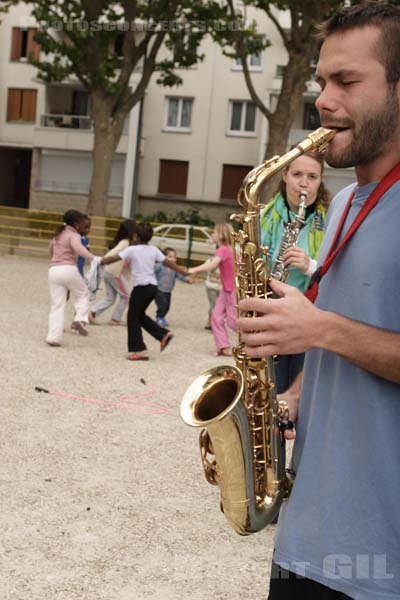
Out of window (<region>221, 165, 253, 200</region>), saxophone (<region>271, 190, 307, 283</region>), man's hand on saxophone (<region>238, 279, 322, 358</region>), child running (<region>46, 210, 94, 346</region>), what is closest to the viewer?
man's hand on saxophone (<region>238, 279, 322, 358</region>)

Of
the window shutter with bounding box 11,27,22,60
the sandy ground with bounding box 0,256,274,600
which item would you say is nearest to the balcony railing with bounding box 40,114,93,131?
the window shutter with bounding box 11,27,22,60

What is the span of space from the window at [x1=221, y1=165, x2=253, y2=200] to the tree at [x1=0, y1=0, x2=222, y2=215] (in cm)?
1540

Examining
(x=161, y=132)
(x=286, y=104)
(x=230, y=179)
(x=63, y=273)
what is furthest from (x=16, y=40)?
(x=63, y=273)

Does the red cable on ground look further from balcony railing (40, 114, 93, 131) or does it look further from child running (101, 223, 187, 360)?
balcony railing (40, 114, 93, 131)

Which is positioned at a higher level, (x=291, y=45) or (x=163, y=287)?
(x=291, y=45)

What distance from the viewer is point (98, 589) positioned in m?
3.92

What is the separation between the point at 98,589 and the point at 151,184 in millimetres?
39379

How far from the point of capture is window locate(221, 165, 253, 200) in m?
41.1

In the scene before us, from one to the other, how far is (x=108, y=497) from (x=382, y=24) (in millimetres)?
3677

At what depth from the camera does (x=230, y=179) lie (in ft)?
135

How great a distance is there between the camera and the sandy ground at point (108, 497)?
4.05 m

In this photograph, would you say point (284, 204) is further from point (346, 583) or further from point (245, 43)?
point (245, 43)

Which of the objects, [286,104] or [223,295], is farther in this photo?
[286,104]

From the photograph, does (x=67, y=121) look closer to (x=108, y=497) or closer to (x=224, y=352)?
(x=224, y=352)
